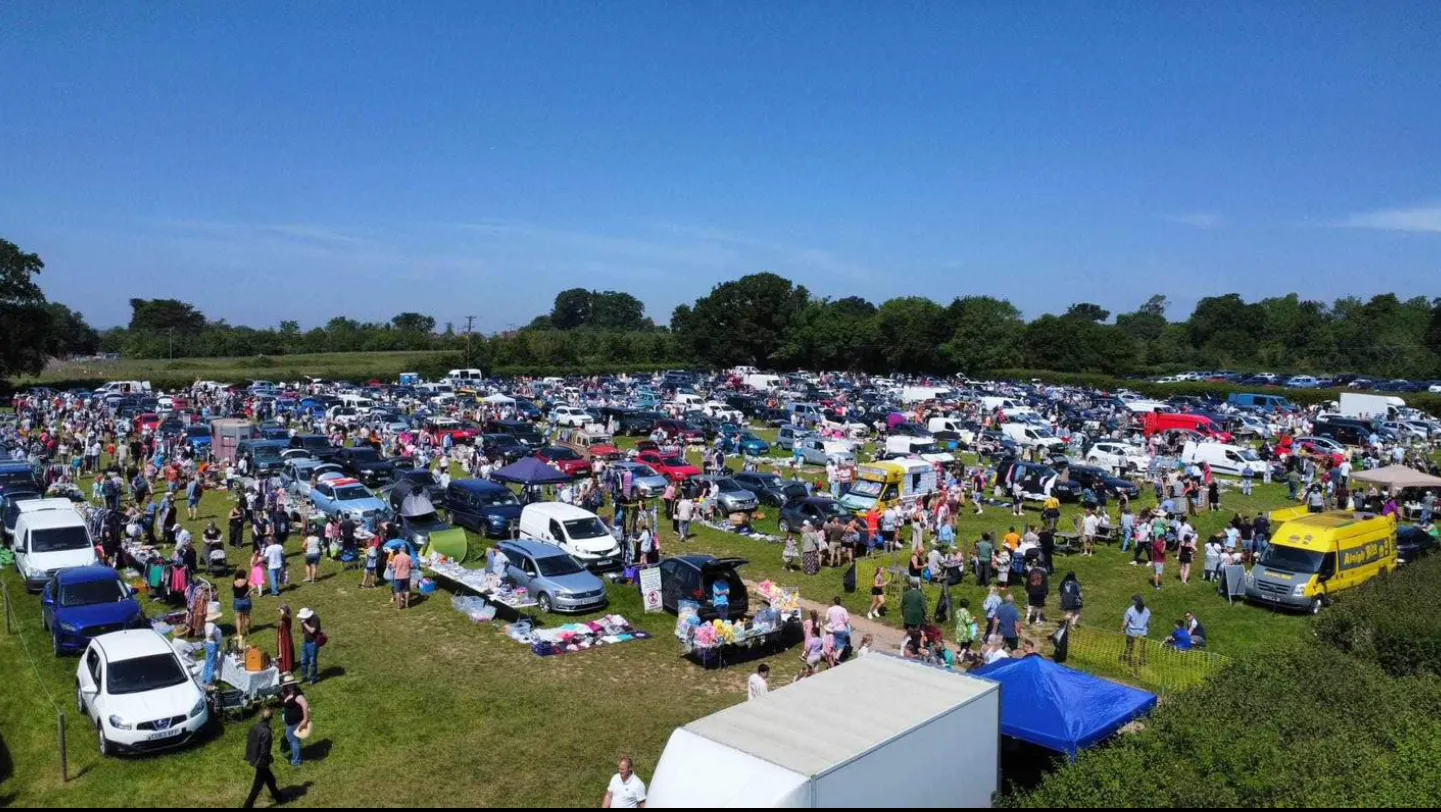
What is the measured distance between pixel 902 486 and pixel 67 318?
15442cm

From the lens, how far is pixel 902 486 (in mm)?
30938

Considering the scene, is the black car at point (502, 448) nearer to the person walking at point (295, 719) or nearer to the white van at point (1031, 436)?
the white van at point (1031, 436)

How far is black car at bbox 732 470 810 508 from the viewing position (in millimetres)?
30531

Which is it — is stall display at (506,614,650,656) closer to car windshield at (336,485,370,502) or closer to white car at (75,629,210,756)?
white car at (75,629,210,756)

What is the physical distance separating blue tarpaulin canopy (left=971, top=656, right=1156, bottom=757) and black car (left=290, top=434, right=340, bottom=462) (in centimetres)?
2844

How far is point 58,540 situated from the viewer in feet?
67.0

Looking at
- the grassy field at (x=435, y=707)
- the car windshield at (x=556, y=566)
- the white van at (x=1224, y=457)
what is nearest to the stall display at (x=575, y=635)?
the grassy field at (x=435, y=707)

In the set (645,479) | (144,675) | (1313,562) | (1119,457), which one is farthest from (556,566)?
(1119,457)

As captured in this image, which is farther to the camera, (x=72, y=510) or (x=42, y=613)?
(x=72, y=510)

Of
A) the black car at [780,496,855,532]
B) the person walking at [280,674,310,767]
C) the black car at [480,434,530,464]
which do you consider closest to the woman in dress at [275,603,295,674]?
the person walking at [280,674,310,767]

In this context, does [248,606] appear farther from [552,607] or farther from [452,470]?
[452,470]

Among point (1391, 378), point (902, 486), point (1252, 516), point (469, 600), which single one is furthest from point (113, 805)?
point (1391, 378)

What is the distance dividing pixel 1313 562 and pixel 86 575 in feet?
79.4

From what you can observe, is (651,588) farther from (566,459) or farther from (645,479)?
(566,459)
